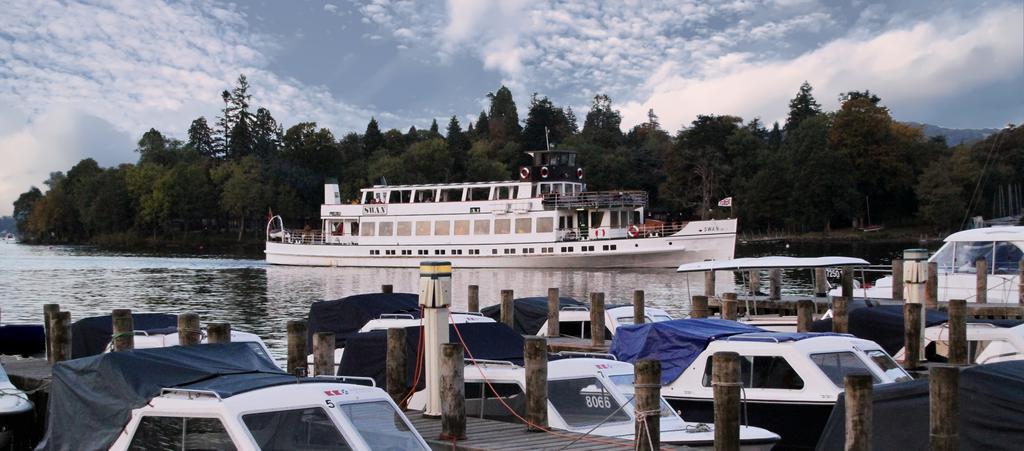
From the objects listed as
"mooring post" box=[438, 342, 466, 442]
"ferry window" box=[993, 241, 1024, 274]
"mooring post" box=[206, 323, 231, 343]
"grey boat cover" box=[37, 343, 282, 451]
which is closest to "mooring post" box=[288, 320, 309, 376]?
"mooring post" box=[206, 323, 231, 343]

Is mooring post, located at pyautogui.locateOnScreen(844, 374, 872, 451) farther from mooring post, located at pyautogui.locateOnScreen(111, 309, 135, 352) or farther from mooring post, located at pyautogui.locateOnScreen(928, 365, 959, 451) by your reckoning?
mooring post, located at pyautogui.locateOnScreen(111, 309, 135, 352)

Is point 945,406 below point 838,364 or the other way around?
the other way around

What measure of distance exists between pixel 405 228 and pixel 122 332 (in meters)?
53.0

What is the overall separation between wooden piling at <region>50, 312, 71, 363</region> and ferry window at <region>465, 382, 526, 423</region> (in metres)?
8.13

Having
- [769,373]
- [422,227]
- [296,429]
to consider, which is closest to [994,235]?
[769,373]

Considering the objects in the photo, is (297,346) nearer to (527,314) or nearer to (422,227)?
(527,314)

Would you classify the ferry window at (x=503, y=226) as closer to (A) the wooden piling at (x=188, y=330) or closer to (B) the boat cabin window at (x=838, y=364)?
(A) the wooden piling at (x=188, y=330)

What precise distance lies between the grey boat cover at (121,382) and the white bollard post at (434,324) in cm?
232

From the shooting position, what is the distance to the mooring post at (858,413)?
33.4 ft

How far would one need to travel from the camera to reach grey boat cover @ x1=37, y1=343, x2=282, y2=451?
10.0m

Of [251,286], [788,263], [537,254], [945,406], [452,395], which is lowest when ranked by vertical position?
[251,286]

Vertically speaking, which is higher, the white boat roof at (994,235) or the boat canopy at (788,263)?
the white boat roof at (994,235)

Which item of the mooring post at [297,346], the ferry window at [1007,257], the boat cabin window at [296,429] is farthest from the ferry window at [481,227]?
the boat cabin window at [296,429]

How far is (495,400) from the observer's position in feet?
43.0
